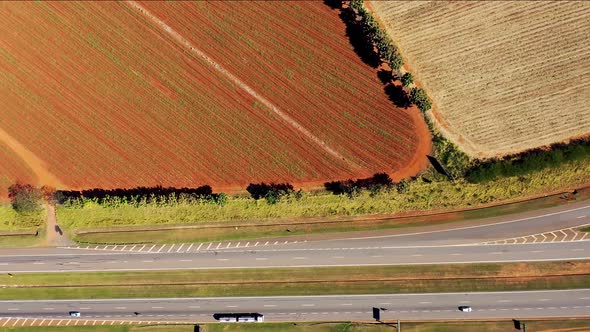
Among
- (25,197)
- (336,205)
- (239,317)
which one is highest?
(25,197)

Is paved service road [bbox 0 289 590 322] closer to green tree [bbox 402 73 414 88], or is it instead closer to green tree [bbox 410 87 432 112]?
green tree [bbox 410 87 432 112]

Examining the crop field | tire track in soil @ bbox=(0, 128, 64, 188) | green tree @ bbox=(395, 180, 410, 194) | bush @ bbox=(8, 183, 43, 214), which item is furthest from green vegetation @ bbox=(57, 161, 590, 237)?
tire track in soil @ bbox=(0, 128, 64, 188)

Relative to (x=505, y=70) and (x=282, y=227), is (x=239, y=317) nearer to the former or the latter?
(x=282, y=227)

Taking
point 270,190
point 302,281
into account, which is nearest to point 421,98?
point 270,190

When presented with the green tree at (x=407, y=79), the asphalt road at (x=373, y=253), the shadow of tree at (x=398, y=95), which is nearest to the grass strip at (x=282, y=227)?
the asphalt road at (x=373, y=253)

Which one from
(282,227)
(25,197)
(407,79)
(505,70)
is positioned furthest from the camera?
(282,227)

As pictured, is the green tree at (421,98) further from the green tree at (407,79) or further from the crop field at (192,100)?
the crop field at (192,100)

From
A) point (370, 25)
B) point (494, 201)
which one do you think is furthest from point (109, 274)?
point (494, 201)
